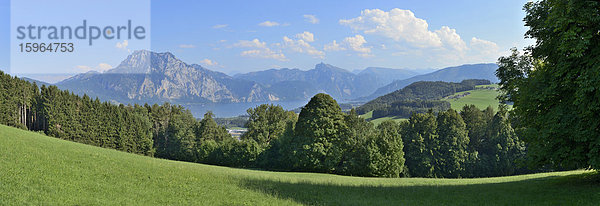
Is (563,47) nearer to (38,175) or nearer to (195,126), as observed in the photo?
(38,175)

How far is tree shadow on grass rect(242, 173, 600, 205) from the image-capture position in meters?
14.9

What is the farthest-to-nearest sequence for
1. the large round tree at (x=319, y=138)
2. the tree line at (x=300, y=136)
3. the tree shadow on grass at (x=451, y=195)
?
the tree line at (x=300, y=136) < the large round tree at (x=319, y=138) < the tree shadow on grass at (x=451, y=195)

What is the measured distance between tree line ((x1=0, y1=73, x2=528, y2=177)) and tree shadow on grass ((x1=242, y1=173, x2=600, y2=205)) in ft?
28.2

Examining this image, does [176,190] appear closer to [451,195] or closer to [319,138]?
[451,195]

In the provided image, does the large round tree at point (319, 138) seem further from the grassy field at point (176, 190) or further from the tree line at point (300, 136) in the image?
the grassy field at point (176, 190)

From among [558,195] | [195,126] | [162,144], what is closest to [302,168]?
[558,195]

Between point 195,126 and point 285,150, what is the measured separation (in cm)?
3981

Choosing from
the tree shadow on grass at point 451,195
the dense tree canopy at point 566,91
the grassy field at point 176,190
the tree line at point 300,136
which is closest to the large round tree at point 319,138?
the tree line at point 300,136

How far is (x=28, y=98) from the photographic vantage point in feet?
227

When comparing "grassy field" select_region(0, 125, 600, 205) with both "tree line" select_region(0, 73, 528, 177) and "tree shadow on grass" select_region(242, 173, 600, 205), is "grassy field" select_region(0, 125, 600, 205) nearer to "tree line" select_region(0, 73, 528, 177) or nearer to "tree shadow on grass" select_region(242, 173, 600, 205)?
"tree shadow on grass" select_region(242, 173, 600, 205)

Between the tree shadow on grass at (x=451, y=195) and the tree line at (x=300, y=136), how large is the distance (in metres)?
8.59

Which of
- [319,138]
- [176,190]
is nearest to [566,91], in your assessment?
[176,190]

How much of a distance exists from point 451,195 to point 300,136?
2523cm

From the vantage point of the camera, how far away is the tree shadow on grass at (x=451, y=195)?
14906 mm
